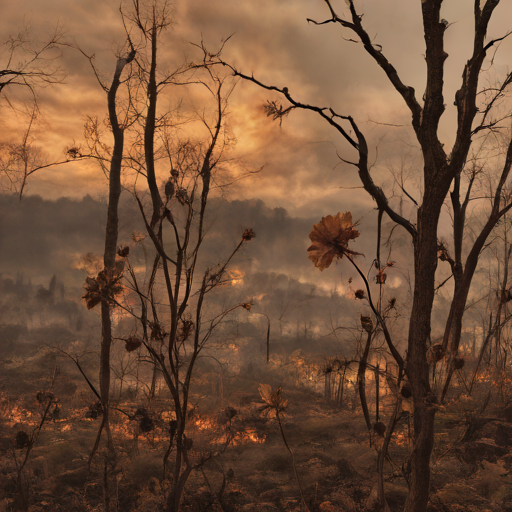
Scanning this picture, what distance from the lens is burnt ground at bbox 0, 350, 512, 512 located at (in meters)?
2.97

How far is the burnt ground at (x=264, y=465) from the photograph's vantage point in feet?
9.76

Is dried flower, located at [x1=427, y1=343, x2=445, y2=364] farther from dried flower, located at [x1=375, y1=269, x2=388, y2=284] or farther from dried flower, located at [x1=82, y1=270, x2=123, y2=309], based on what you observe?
dried flower, located at [x1=82, y1=270, x2=123, y2=309]

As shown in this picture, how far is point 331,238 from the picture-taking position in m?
1.56

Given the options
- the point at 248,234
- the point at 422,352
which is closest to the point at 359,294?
the point at 422,352

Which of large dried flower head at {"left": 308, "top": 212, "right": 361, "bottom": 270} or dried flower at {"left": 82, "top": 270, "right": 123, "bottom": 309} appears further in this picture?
dried flower at {"left": 82, "top": 270, "right": 123, "bottom": 309}

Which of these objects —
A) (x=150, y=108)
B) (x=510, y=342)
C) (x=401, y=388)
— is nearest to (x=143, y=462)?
(x=401, y=388)

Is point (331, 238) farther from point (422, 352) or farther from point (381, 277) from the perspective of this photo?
point (422, 352)

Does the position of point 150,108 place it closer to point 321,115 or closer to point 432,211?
point 321,115

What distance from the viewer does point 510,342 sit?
6605 millimetres

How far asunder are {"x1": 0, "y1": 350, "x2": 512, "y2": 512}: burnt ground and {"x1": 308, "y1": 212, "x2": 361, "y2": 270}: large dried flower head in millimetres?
830

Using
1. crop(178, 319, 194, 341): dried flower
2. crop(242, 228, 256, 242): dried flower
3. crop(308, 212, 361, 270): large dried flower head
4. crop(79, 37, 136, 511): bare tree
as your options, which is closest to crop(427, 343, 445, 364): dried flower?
crop(308, 212, 361, 270): large dried flower head

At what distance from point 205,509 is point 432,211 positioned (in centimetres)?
271

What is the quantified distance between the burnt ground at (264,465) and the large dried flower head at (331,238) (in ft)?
2.72

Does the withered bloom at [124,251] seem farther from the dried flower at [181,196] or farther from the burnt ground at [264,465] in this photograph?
the burnt ground at [264,465]
